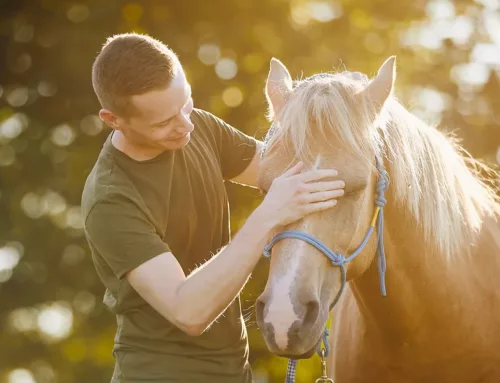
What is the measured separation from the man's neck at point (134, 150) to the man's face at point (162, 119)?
35 millimetres

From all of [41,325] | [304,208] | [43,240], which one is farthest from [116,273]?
[41,325]

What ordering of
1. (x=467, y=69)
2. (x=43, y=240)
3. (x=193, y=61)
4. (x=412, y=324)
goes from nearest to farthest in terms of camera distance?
(x=412, y=324) → (x=193, y=61) → (x=43, y=240) → (x=467, y=69)

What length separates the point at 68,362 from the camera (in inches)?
421

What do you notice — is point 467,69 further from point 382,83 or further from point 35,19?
point 382,83

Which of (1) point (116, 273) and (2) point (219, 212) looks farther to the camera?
(2) point (219, 212)

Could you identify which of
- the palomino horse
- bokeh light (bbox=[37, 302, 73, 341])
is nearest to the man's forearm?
the palomino horse

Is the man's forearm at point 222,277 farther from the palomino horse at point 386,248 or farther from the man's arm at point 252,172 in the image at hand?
the man's arm at point 252,172

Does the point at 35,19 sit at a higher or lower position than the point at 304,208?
higher

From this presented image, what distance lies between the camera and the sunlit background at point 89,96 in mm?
9992

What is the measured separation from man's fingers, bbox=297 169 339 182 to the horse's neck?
1.45 feet

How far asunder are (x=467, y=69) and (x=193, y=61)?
447 cm

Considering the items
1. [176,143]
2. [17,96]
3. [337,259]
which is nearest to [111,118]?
[176,143]

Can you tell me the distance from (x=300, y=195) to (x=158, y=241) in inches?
27.2

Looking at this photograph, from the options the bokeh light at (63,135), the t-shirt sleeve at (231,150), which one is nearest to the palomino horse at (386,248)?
the t-shirt sleeve at (231,150)
